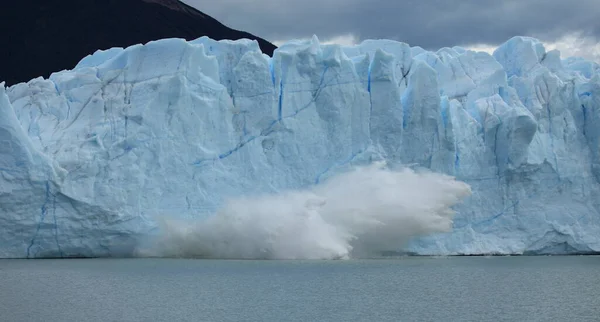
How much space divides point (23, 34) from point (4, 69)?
1.20 meters

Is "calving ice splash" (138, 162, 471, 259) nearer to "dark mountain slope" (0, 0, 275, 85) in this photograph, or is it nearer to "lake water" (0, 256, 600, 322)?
"lake water" (0, 256, 600, 322)

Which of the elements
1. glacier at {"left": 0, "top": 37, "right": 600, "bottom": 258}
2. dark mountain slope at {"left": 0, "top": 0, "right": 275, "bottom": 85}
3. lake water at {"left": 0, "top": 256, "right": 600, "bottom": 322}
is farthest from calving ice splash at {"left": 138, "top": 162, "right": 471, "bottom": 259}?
dark mountain slope at {"left": 0, "top": 0, "right": 275, "bottom": 85}

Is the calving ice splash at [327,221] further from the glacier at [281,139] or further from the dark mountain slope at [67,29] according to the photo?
the dark mountain slope at [67,29]

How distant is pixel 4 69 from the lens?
93.7 ft

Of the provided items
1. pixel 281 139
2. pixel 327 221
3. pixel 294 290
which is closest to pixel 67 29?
pixel 281 139

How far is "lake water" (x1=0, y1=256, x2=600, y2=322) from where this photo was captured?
12812 millimetres

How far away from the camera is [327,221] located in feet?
65.4

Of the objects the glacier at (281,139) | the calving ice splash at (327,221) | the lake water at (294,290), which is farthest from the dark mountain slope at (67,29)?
the lake water at (294,290)

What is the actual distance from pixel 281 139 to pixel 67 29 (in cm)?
1144

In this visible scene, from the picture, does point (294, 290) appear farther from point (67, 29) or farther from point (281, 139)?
point (67, 29)

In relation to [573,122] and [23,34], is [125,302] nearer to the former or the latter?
[573,122]

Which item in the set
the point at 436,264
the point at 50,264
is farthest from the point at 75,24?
the point at 436,264

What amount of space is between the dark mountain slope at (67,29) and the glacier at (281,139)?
7.29 m

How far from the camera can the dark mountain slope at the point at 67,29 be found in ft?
94.1
